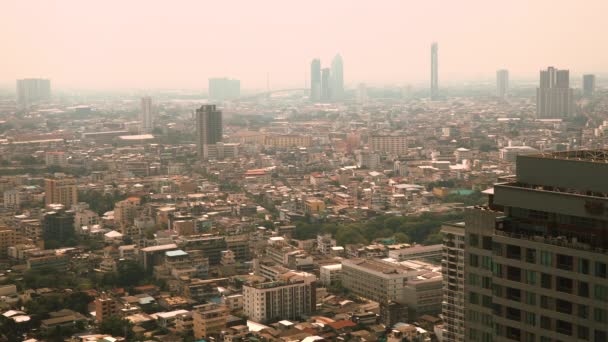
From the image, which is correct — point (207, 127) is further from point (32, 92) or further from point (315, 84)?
point (315, 84)

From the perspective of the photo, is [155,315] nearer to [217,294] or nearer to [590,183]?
[217,294]

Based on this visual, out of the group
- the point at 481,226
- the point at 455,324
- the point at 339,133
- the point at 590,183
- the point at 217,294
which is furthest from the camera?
the point at 339,133

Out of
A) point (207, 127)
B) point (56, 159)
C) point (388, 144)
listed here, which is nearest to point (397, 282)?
point (56, 159)

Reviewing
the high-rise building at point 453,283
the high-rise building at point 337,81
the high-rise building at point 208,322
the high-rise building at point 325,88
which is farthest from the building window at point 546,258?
the high-rise building at point 325,88

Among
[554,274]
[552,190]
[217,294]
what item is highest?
[552,190]

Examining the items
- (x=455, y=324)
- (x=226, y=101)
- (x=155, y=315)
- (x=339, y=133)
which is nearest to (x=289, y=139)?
(x=339, y=133)

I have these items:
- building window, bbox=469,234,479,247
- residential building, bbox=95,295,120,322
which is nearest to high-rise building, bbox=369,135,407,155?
residential building, bbox=95,295,120,322

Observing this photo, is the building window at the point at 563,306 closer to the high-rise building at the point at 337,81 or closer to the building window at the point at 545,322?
the building window at the point at 545,322
